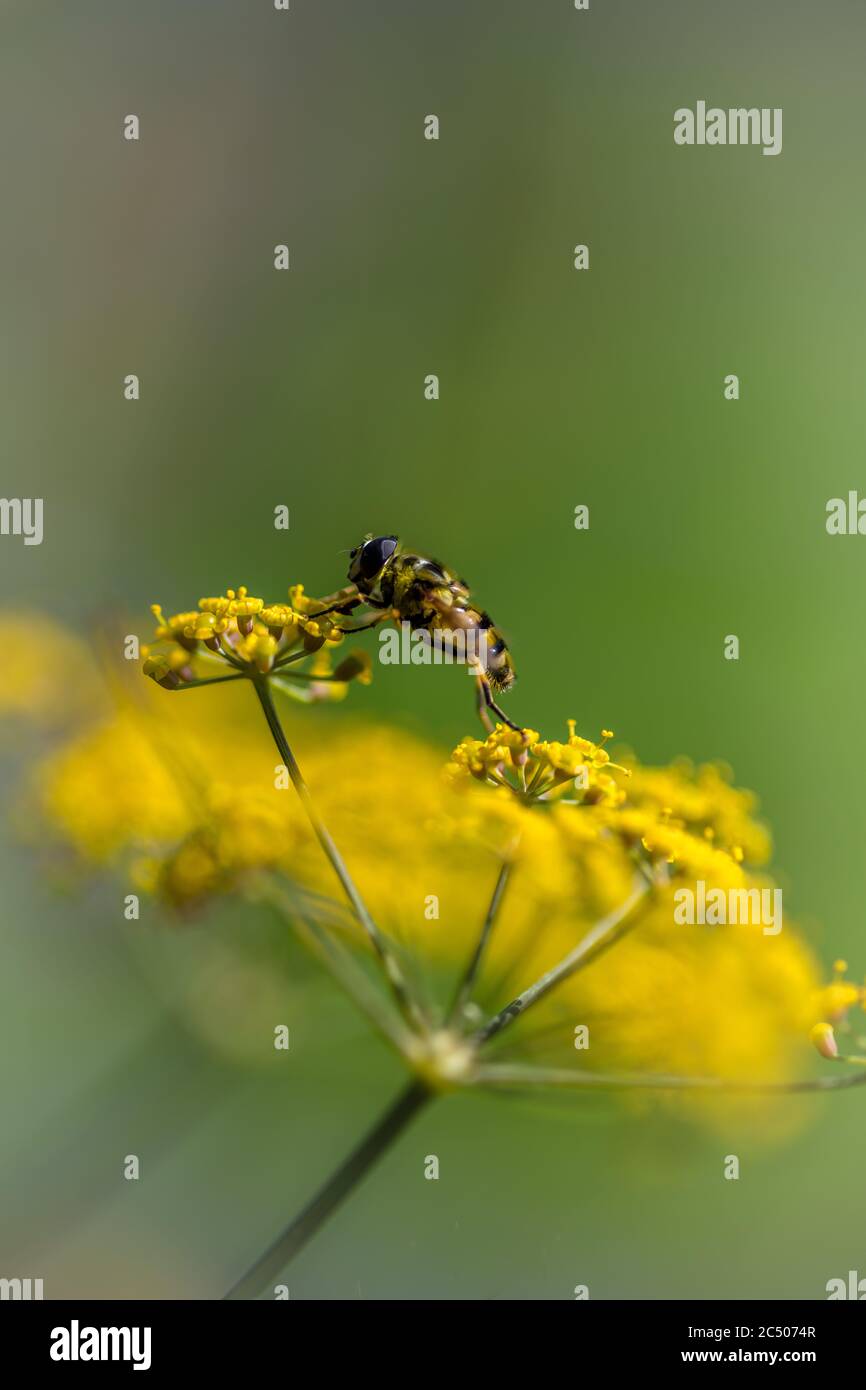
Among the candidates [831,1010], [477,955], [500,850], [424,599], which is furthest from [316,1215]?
[424,599]

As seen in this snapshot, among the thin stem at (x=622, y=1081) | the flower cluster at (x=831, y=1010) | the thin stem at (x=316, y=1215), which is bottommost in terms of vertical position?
the thin stem at (x=316, y=1215)

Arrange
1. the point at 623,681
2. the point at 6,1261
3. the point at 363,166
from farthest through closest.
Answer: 1. the point at 363,166
2. the point at 623,681
3. the point at 6,1261

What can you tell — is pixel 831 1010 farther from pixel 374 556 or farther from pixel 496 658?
pixel 374 556

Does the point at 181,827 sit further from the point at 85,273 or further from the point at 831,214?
the point at 831,214

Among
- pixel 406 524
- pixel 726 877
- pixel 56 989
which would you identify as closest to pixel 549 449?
pixel 406 524

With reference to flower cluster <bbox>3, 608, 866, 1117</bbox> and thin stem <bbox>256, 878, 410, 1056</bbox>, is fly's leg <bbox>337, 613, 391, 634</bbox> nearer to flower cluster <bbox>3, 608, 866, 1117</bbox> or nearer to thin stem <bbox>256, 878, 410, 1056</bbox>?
flower cluster <bbox>3, 608, 866, 1117</bbox>

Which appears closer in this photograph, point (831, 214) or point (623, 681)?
point (623, 681)

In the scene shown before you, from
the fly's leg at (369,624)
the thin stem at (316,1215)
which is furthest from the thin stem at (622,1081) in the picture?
the fly's leg at (369,624)

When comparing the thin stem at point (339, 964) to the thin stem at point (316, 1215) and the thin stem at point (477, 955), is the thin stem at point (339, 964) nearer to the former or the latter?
the thin stem at point (477, 955)
